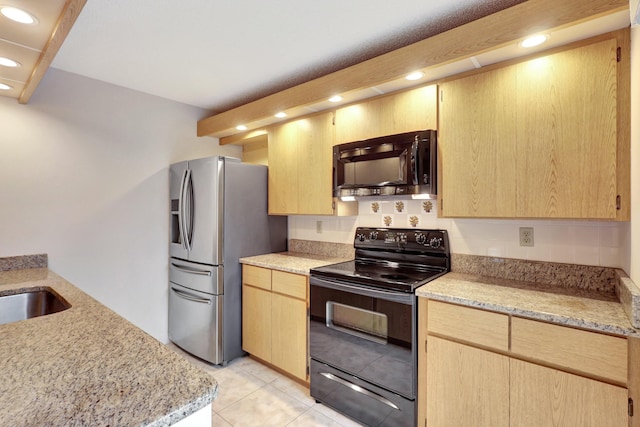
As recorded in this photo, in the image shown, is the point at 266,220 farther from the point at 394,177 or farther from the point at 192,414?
the point at 192,414

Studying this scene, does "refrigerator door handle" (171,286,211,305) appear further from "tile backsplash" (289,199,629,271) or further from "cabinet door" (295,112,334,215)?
"tile backsplash" (289,199,629,271)

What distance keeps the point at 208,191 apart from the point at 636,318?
264 centimetres

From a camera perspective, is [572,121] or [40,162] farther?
[40,162]

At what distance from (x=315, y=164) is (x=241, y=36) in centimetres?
104

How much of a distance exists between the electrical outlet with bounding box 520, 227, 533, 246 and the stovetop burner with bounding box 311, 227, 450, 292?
1.43 feet

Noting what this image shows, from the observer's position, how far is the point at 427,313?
1.69 metres

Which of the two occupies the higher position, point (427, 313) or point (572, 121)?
point (572, 121)

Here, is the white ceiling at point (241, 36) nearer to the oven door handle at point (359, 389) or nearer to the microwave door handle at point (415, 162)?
the microwave door handle at point (415, 162)

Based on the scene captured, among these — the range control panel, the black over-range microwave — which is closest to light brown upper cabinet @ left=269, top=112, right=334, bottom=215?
the black over-range microwave

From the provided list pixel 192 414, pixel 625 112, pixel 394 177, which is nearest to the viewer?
pixel 192 414

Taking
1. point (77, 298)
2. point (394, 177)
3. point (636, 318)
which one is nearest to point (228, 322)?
point (77, 298)

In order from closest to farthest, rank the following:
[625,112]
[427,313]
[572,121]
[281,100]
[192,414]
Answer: [192,414] < [625,112] < [572,121] < [427,313] < [281,100]

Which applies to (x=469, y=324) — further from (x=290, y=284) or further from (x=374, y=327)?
(x=290, y=284)

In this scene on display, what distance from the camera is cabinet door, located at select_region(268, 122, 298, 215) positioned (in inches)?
108
